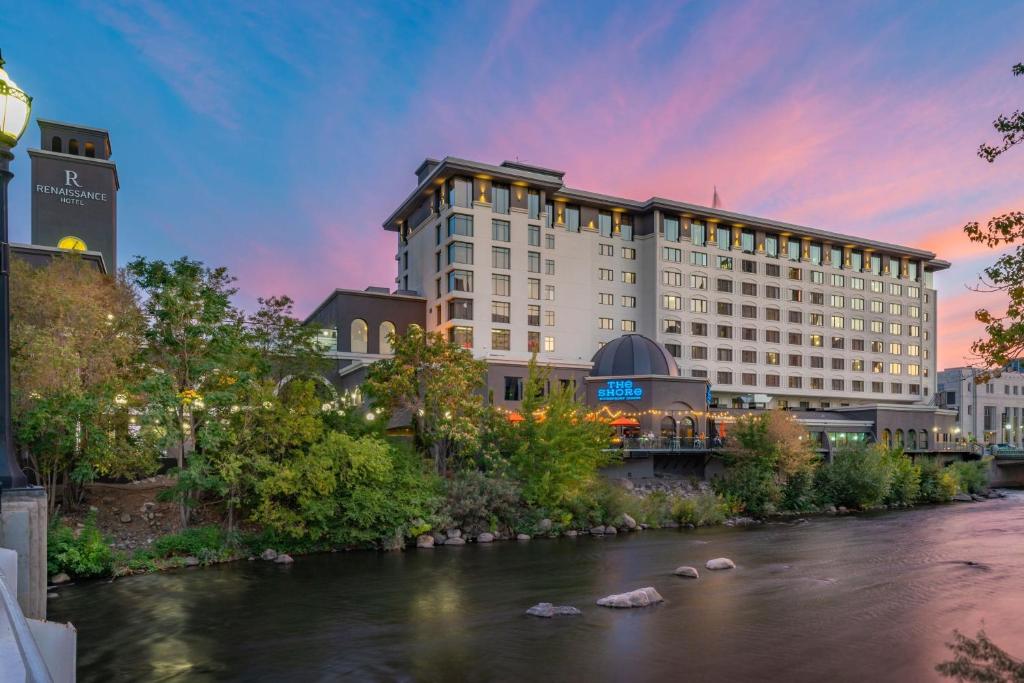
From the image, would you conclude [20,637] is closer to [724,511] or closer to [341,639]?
[341,639]

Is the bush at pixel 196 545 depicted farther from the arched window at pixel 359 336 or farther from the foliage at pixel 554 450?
the arched window at pixel 359 336

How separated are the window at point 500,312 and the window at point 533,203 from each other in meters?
9.40

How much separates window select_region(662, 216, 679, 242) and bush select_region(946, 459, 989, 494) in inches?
1356

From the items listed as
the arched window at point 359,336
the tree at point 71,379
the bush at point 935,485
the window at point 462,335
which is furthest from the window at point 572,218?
the tree at point 71,379

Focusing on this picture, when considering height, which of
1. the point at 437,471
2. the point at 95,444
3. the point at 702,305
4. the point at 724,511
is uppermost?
the point at 702,305

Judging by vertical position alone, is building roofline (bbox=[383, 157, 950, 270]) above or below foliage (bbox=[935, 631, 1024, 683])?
above

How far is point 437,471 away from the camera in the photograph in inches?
1399

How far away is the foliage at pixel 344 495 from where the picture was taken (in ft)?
89.7

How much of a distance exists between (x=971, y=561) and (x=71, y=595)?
3430 cm

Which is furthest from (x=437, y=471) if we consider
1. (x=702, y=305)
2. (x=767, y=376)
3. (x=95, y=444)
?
(x=767, y=376)

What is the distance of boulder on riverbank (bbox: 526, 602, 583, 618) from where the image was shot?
65.3ft

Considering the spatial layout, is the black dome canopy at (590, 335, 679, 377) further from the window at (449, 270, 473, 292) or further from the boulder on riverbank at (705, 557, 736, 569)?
the boulder on riverbank at (705, 557, 736, 569)

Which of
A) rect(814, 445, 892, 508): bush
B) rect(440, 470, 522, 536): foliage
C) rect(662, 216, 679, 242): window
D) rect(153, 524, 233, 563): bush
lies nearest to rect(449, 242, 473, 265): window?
rect(662, 216, 679, 242): window

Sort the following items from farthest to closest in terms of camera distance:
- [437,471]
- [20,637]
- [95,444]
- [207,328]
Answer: [437,471] → [207,328] → [95,444] → [20,637]
